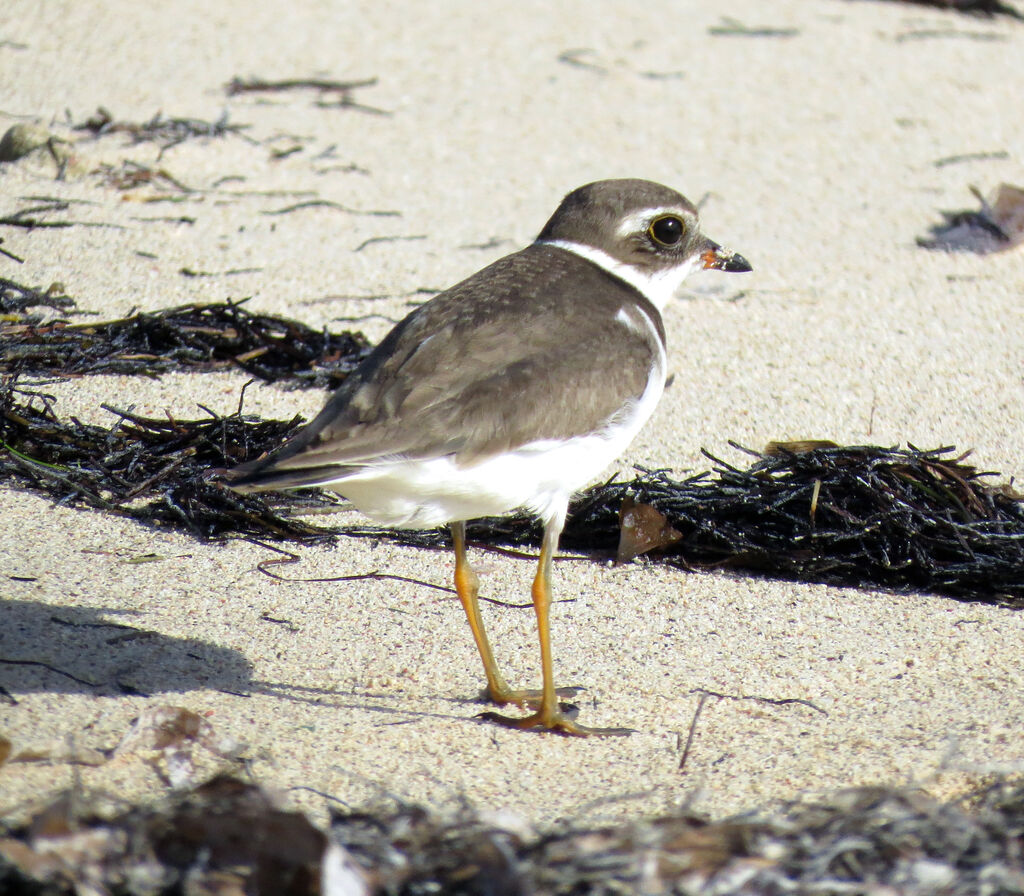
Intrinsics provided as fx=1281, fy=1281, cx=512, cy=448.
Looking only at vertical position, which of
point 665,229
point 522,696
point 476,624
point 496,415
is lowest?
point 522,696

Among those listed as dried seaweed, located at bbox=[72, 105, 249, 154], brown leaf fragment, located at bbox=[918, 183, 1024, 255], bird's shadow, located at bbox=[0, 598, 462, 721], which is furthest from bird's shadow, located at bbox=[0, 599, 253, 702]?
brown leaf fragment, located at bbox=[918, 183, 1024, 255]

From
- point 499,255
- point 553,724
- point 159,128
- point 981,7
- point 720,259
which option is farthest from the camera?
point 981,7

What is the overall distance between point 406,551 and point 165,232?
8.20ft

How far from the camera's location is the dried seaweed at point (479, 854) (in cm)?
214

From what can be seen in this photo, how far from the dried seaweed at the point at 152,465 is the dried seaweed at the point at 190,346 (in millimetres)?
365

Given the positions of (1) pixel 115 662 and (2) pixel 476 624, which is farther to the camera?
(2) pixel 476 624

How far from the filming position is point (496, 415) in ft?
10.4

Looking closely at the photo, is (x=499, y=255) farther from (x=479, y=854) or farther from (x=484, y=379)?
(x=479, y=854)

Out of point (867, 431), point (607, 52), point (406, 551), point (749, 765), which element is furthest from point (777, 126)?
point (749, 765)

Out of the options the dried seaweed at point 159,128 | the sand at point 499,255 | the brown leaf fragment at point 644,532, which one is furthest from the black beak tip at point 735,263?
the dried seaweed at point 159,128

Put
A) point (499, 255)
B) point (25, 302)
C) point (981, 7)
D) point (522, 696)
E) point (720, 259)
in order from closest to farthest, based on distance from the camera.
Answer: point (522, 696), point (720, 259), point (25, 302), point (499, 255), point (981, 7)

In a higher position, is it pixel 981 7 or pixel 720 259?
pixel 981 7

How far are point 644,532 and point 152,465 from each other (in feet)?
5.28

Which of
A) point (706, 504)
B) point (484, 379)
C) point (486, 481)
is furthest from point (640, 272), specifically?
point (486, 481)
